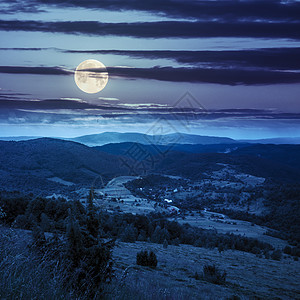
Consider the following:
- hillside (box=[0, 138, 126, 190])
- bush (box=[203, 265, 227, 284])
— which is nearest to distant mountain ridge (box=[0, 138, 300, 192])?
hillside (box=[0, 138, 126, 190])

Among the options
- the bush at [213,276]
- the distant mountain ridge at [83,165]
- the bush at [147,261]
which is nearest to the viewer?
the bush at [213,276]

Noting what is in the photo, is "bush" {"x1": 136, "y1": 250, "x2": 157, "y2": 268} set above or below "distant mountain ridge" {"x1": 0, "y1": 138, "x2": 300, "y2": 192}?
above

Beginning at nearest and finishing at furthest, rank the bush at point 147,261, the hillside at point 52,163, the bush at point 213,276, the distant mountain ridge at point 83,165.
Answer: the bush at point 213,276 < the bush at point 147,261 < the distant mountain ridge at point 83,165 < the hillside at point 52,163

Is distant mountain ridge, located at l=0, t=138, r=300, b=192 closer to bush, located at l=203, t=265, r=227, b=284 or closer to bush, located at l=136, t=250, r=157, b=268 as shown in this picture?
bush, located at l=136, t=250, r=157, b=268

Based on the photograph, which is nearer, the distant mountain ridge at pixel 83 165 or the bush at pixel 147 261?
the bush at pixel 147 261

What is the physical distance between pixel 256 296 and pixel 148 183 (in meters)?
97.7

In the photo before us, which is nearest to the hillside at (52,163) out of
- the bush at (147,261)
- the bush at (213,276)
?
the bush at (147,261)

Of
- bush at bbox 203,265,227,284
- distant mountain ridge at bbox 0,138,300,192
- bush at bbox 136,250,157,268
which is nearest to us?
bush at bbox 203,265,227,284

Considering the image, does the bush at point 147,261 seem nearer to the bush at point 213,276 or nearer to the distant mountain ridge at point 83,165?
the bush at point 213,276

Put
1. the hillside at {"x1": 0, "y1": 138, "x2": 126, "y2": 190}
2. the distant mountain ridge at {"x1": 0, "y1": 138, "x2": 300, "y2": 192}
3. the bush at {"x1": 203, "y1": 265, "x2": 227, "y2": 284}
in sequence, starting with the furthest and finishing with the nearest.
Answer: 1. the hillside at {"x1": 0, "y1": 138, "x2": 126, "y2": 190}
2. the distant mountain ridge at {"x1": 0, "y1": 138, "x2": 300, "y2": 192}
3. the bush at {"x1": 203, "y1": 265, "x2": 227, "y2": 284}

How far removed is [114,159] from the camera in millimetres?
101000

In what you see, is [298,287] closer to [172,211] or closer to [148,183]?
[172,211]

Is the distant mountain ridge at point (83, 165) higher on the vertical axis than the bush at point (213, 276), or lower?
lower

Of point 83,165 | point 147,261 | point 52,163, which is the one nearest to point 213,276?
point 147,261
